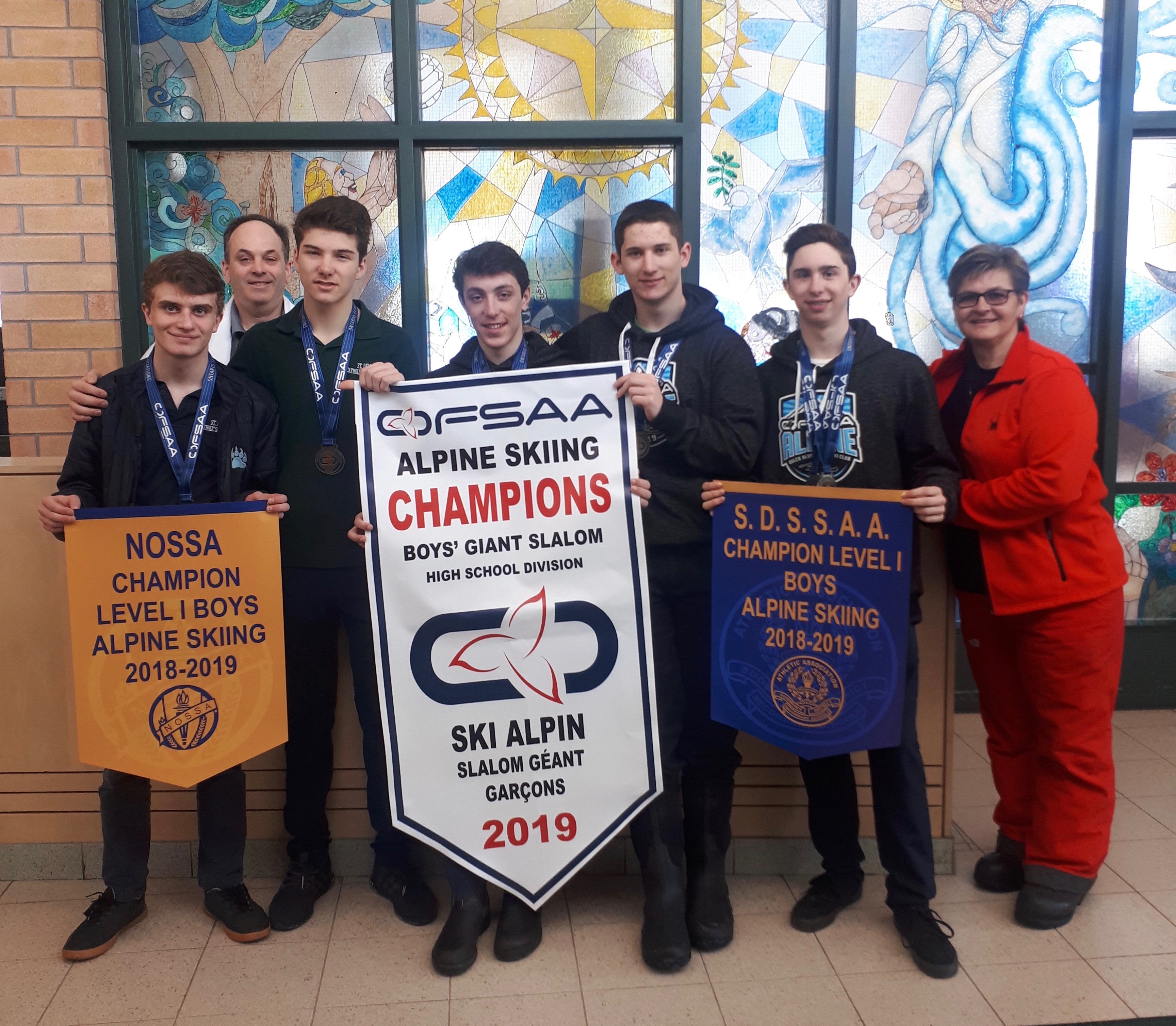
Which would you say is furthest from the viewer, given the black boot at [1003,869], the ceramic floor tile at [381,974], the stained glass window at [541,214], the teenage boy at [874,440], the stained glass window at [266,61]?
the stained glass window at [541,214]

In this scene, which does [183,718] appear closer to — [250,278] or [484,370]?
[484,370]

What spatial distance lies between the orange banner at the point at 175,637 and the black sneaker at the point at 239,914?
34 cm

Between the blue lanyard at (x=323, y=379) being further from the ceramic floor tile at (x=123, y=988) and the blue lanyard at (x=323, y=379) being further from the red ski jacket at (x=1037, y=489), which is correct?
the red ski jacket at (x=1037, y=489)

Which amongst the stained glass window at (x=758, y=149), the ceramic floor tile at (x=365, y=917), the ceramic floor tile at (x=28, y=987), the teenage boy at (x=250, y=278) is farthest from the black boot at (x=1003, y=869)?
the teenage boy at (x=250, y=278)

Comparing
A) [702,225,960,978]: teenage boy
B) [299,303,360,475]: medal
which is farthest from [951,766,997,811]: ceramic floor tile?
[299,303,360,475]: medal

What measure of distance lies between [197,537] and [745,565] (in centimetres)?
134

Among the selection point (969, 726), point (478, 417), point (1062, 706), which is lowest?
point (969, 726)

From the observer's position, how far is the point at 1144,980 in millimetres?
2191

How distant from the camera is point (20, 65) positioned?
10.1 ft

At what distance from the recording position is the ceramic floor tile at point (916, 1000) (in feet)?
6.72

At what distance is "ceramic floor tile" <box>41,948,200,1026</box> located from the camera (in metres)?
2.11

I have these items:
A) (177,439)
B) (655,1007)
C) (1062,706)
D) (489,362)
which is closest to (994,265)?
(1062,706)

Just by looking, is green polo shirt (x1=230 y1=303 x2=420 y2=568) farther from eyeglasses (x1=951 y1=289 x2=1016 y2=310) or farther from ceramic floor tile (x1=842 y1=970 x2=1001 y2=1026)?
ceramic floor tile (x1=842 y1=970 x2=1001 y2=1026)

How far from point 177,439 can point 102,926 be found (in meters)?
1.22
